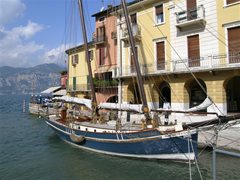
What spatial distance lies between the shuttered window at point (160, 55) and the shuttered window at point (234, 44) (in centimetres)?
592

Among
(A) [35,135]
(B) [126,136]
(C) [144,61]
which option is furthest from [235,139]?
(A) [35,135]

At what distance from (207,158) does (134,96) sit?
12547 millimetres

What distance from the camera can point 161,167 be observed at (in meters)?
14.0

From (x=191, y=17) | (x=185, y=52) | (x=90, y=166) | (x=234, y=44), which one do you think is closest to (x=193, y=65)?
(x=185, y=52)

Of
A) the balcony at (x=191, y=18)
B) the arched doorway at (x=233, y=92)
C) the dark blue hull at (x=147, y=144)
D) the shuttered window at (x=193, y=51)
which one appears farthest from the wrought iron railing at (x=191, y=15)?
the dark blue hull at (x=147, y=144)

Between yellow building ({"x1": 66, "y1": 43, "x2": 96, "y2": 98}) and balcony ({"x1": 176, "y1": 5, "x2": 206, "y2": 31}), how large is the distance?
645 inches

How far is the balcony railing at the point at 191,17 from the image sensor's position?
20.2 meters

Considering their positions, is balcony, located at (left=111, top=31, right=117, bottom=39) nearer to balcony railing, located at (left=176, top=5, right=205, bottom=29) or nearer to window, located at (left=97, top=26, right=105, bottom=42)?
window, located at (left=97, top=26, right=105, bottom=42)

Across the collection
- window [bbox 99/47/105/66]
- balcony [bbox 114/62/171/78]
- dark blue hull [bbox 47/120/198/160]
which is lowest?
dark blue hull [bbox 47/120/198/160]

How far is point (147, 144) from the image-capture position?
1453cm

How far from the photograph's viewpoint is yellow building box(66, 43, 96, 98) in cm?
3703

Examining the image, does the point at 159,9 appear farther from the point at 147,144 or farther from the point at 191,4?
the point at 147,144

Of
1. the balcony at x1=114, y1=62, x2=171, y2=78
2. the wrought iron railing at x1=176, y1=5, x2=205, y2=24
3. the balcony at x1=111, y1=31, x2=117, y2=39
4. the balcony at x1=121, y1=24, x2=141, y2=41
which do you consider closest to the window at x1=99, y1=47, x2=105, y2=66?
the balcony at x1=111, y1=31, x2=117, y2=39

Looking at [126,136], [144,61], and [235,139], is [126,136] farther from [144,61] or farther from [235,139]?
[144,61]
